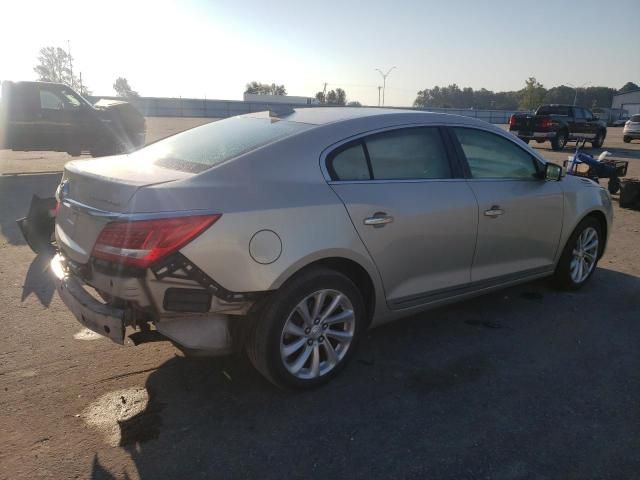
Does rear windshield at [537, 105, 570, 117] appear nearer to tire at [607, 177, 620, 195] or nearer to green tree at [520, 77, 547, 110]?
tire at [607, 177, 620, 195]

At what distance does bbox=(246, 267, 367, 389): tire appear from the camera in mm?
2885

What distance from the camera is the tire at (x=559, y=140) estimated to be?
2088 centimetres

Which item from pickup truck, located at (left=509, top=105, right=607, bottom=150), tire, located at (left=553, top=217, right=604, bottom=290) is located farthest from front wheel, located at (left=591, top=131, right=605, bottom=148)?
tire, located at (left=553, top=217, right=604, bottom=290)


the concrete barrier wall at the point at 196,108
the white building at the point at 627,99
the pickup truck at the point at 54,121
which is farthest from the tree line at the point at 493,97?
the pickup truck at the point at 54,121

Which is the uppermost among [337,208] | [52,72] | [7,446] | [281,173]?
[52,72]

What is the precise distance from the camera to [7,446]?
262cm

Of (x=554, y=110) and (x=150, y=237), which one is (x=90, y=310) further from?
(x=554, y=110)

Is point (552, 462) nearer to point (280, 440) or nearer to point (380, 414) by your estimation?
point (380, 414)

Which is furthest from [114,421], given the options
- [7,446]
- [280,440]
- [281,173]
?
[281,173]

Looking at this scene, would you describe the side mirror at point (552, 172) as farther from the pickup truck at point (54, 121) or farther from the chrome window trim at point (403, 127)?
the pickup truck at point (54, 121)

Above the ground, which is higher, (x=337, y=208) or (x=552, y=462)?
(x=337, y=208)

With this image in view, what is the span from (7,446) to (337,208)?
6.90 feet

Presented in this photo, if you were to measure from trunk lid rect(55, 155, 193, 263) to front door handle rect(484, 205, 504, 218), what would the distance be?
2211 millimetres

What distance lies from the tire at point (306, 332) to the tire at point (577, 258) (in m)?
2.47
